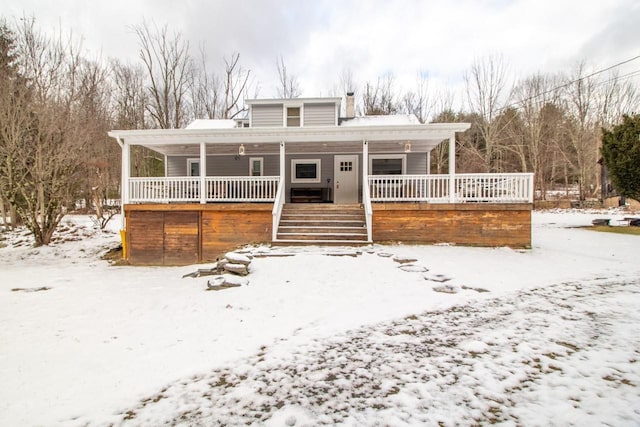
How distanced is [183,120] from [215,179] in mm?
17728

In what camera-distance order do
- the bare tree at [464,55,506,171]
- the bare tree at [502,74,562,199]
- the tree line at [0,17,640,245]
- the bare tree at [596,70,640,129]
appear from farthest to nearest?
1. the bare tree at [596,70,640,129]
2. the bare tree at [502,74,562,199]
3. the bare tree at [464,55,506,171]
4. the tree line at [0,17,640,245]

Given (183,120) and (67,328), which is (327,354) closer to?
(67,328)

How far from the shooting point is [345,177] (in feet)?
42.4

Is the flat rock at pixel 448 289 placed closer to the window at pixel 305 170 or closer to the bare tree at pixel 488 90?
the window at pixel 305 170

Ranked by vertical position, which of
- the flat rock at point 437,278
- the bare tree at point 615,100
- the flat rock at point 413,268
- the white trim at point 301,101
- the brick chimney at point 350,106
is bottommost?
the flat rock at point 437,278

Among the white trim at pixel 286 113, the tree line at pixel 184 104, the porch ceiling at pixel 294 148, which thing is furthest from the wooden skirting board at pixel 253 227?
the white trim at pixel 286 113

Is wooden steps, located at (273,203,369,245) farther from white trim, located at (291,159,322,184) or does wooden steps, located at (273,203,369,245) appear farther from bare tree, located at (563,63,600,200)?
bare tree, located at (563,63,600,200)

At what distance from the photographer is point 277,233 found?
29.3 ft

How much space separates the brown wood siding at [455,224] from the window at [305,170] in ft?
15.4

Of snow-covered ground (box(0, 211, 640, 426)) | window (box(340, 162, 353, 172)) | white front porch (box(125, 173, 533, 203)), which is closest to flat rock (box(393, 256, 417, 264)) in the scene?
snow-covered ground (box(0, 211, 640, 426))

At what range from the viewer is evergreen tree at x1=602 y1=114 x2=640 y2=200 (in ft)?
42.1

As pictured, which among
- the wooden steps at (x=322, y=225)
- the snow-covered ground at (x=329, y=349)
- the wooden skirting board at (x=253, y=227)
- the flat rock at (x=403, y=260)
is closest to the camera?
the snow-covered ground at (x=329, y=349)

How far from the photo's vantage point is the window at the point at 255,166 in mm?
13148

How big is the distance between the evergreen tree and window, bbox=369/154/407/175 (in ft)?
29.5
